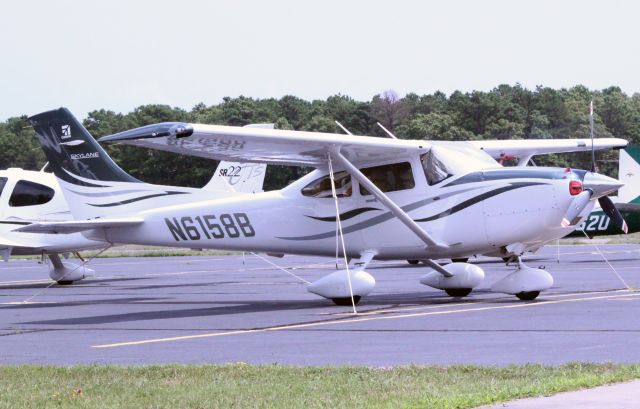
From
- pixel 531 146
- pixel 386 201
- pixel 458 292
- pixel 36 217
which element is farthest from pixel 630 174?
pixel 386 201

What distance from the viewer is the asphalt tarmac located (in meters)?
11.3

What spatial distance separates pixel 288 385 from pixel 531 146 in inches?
530

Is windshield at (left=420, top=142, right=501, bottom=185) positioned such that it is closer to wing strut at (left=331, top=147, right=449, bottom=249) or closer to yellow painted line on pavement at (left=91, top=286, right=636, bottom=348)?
wing strut at (left=331, top=147, right=449, bottom=249)

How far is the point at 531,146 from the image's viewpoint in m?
21.5

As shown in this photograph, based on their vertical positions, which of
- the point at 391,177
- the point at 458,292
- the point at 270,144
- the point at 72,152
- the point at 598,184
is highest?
the point at 270,144

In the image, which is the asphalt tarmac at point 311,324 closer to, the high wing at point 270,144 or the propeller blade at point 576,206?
the propeller blade at point 576,206

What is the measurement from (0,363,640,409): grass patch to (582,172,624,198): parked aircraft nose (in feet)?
25.1

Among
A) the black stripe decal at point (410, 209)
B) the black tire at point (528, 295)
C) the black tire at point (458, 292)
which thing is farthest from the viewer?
the black tire at point (458, 292)

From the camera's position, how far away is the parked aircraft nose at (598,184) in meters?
16.7

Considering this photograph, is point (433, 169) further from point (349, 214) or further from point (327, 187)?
point (327, 187)

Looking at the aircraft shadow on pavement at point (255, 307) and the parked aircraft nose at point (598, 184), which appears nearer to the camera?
the aircraft shadow on pavement at point (255, 307)

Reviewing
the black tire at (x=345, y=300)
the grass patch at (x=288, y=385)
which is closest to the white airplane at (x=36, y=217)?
the black tire at (x=345, y=300)

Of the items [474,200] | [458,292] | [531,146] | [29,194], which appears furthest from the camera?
[29,194]

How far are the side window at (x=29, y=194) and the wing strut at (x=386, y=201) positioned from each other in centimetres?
1039
